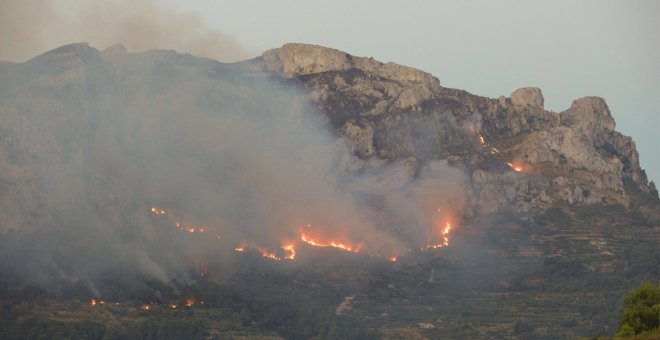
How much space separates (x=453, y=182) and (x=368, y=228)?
515 inches

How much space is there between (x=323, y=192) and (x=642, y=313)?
69778 millimetres

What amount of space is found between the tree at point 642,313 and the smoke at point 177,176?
181ft

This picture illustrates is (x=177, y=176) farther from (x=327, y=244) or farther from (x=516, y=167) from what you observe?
(x=516, y=167)

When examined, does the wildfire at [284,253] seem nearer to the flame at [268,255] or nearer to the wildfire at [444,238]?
the flame at [268,255]

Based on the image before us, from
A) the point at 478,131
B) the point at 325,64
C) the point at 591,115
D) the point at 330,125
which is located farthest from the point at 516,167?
the point at 325,64

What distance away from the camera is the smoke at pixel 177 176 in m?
146

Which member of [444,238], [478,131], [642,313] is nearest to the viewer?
[642,313]

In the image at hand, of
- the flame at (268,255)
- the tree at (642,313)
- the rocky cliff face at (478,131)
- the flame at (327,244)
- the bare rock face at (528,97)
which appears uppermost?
the bare rock face at (528,97)

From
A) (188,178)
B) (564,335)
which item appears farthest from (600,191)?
(188,178)

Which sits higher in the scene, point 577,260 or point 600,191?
point 600,191

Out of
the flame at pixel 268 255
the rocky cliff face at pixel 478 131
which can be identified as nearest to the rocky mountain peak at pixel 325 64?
the rocky cliff face at pixel 478 131

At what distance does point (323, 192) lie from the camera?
542 ft

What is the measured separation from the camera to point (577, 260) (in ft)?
513

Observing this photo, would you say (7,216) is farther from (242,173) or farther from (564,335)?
(564,335)
